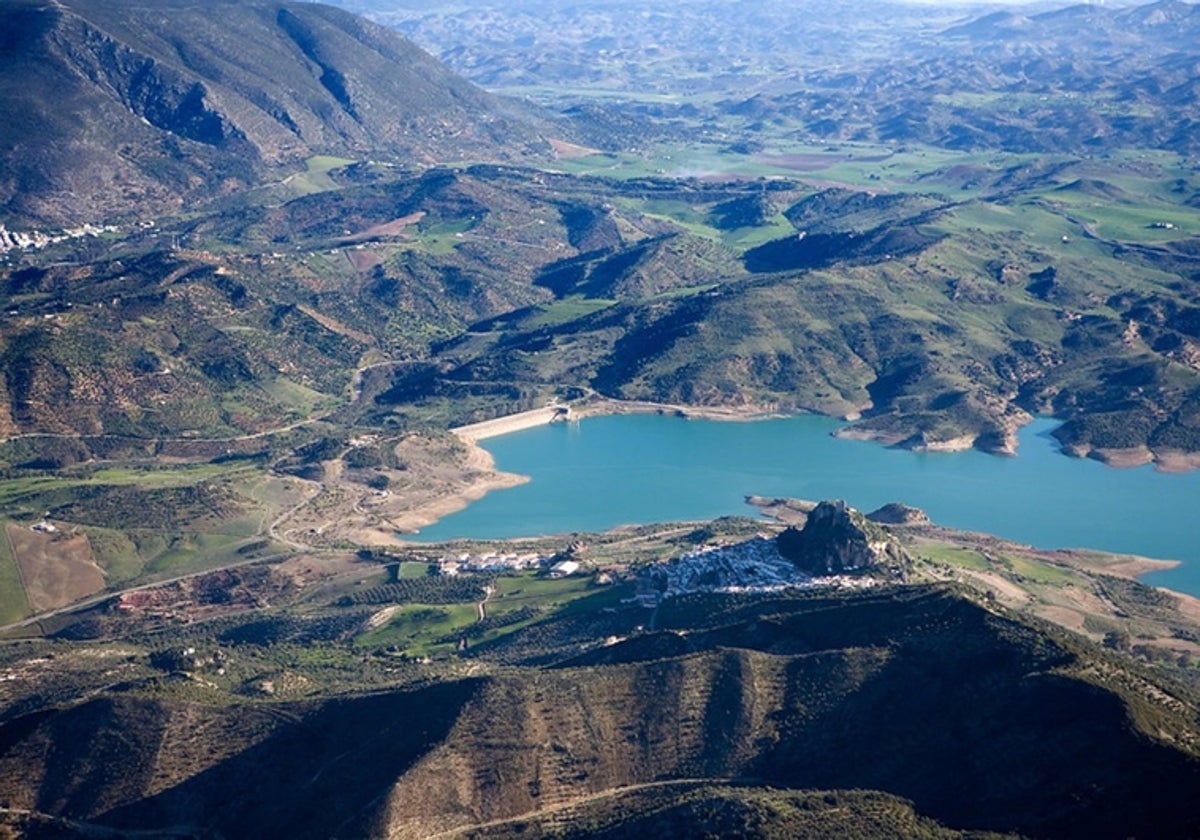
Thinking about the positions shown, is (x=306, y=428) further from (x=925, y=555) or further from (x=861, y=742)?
(x=861, y=742)

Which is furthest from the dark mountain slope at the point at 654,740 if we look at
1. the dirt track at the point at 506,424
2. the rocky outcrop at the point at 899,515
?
the dirt track at the point at 506,424

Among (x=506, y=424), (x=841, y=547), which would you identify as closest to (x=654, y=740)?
(x=841, y=547)

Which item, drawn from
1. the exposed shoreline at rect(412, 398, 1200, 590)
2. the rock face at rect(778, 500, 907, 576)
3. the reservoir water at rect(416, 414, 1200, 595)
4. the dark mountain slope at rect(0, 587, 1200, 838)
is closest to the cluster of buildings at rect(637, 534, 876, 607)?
the rock face at rect(778, 500, 907, 576)

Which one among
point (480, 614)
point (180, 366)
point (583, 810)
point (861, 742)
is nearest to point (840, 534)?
point (480, 614)

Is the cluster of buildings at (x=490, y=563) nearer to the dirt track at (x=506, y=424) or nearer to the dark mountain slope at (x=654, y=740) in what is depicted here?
the dark mountain slope at (x=654, y=740)

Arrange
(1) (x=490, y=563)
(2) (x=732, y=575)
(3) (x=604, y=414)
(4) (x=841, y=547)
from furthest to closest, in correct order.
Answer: (3) (x=604, y=414) → (1) (x=490, y=563) → (2) (x=732, y=575) → (4) (x=841, y=547)

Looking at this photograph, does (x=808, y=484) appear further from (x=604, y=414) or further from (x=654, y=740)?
(x=654, y=740)

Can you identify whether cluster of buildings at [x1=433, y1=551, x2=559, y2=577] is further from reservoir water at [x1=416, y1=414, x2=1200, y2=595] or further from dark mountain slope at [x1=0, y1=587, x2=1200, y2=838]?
dark mountain slope at [x1=0, y1=587, x2=1200, y2=838]
